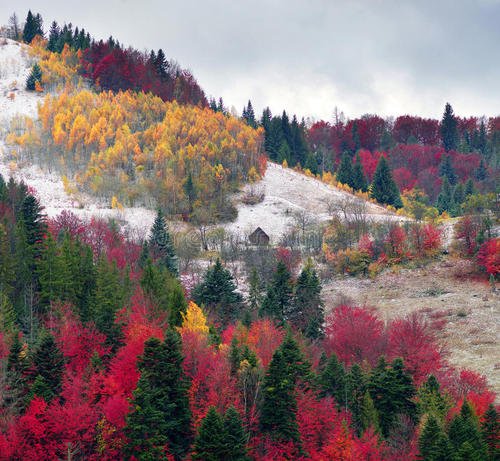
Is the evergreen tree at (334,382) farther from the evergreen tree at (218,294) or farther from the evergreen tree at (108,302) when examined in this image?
the evergreen tree at (218,294)

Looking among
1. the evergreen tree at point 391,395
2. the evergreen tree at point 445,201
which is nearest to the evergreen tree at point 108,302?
the evergreen tree at point 391,395

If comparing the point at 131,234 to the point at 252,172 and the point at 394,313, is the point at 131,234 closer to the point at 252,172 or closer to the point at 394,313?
the point at 252,172

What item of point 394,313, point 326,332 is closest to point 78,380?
point 326,332

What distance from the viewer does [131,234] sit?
93.6m

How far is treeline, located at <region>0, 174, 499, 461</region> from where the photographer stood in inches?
1415

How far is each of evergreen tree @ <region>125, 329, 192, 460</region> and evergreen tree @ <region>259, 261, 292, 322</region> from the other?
2212cm

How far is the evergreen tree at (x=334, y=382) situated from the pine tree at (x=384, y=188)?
2980 inches

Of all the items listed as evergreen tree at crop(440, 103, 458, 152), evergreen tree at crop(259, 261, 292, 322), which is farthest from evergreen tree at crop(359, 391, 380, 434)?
evergreen tree at crop(440, 103, 458, 152)

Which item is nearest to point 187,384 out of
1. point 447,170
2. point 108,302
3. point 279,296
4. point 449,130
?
point 108,302

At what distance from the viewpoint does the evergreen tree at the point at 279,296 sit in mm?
60344

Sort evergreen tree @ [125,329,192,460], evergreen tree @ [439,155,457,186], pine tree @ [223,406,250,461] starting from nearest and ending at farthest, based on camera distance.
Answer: pine tree @ [223,406,250,461] → evergreen tree @ [125,329,192,460] → evergreen tree @ [439,155,457,186]

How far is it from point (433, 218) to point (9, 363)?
7138 cm

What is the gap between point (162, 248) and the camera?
82.1 metres

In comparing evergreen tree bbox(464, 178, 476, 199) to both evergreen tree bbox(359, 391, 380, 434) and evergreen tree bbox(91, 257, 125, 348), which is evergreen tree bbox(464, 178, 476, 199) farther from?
evergreen tree bbox(359, 391, 380, 434)
